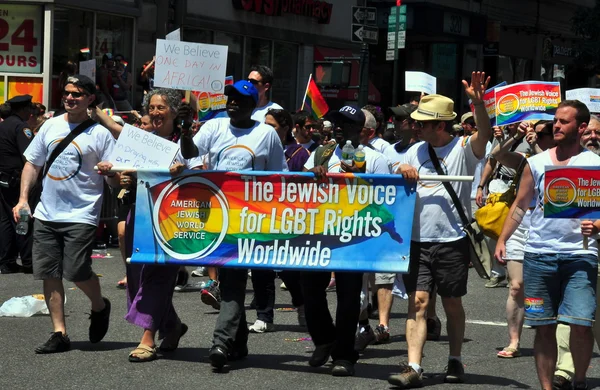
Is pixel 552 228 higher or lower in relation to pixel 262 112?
lower

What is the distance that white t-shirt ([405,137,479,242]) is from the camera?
7832 mm

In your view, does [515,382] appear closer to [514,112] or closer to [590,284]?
[590,284]

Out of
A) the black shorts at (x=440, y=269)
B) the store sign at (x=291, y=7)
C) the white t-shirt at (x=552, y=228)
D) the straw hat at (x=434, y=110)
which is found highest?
the store sign at (x=291, y=7)

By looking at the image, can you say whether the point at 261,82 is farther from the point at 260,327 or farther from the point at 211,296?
the point at 260,327

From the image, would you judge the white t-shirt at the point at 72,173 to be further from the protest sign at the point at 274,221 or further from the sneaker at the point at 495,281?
the sneaker at the point at 495,281

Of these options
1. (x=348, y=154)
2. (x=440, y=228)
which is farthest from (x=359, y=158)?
(x=440, y=228)

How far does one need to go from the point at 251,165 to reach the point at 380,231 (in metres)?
1.05

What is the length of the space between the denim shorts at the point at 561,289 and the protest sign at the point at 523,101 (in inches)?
102

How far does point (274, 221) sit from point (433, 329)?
2.39 meters

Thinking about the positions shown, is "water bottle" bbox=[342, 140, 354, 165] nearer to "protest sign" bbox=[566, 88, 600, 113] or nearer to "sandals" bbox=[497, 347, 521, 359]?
"sandals" bbox=[497, 347, 521, 359]

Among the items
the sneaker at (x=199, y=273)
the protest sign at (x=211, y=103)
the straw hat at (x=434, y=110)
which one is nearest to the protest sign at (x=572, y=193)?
the straw hat at (x=434, y=110)

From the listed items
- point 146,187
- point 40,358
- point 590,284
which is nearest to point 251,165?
point 146,187

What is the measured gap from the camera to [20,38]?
2058 cm

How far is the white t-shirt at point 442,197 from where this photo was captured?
783cm
